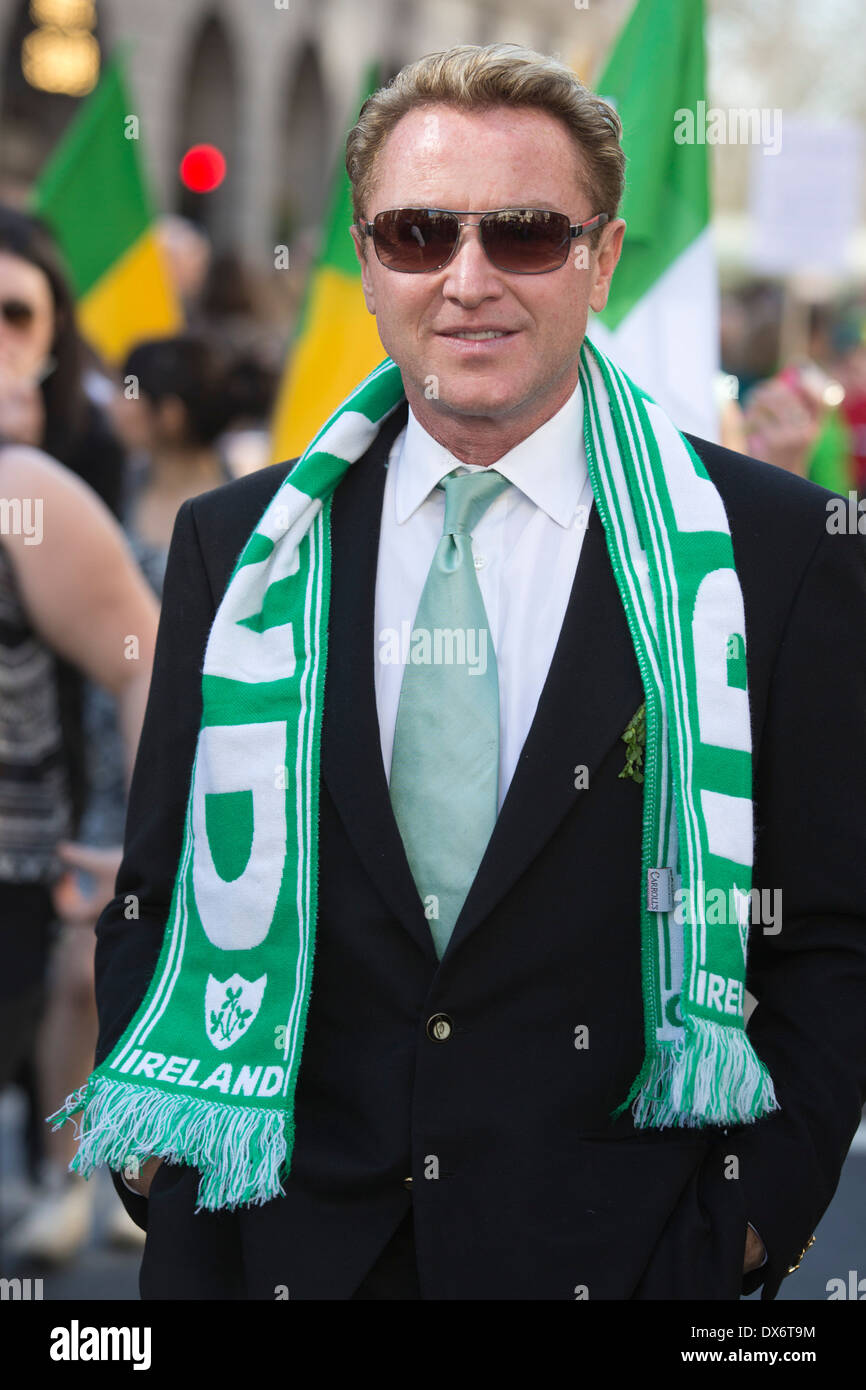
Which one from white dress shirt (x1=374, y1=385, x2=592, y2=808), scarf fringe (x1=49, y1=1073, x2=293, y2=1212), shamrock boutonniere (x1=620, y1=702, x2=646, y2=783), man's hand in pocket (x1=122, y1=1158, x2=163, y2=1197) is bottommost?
man's hand in pocket (x1=122, y1=1158, x2=163, y2=1197)

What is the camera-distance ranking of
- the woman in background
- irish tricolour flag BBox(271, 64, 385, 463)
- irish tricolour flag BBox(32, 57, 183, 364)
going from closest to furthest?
the woman in background, irish tricolour flag BBox(271, 64, 385, 463), irish tricolour flag BBox(32, 57, 183, 364)

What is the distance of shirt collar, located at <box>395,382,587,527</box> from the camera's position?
2432mm

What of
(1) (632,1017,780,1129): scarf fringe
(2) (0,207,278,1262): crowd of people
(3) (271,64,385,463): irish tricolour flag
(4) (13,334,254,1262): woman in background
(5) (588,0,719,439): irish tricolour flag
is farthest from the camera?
(3) (271,64,385,463): irish tricolour flag

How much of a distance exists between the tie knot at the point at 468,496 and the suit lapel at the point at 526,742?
141mm

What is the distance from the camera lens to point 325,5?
30125 millimetres

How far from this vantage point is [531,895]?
2.30m

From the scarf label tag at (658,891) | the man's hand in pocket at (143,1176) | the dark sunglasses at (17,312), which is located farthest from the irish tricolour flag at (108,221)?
the scarf label tag at (658,891)

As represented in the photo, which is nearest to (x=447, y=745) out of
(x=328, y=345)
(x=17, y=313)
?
(x=17, y=313)

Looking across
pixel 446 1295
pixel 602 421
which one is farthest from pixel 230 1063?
pixel 602 421

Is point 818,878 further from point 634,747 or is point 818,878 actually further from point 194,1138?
point 194,1138

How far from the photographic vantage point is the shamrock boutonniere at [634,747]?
2326mm

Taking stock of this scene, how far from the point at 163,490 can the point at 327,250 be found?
0.89 metres

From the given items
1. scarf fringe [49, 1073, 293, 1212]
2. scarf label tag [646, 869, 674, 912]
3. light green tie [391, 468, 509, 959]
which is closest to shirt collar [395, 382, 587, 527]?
light green tie [391, 468, 509, 959]

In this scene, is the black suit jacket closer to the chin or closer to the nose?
the chin
